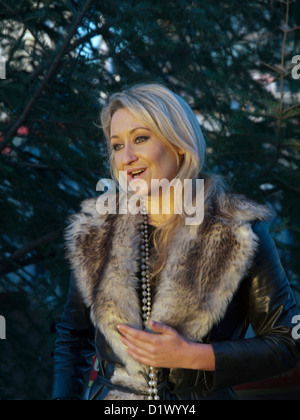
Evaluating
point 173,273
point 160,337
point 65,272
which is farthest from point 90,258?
point 65,272

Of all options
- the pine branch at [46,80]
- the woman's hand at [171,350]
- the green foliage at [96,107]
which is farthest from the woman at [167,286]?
the green foliage at [96,107]

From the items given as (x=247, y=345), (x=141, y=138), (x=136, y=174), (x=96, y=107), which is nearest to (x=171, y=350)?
(x=247, y=345)

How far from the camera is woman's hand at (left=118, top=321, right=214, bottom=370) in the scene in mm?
1546

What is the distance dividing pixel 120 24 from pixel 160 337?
197 centimetres

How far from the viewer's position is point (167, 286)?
1.77 meters

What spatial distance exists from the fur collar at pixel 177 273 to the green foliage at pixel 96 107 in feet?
3.39

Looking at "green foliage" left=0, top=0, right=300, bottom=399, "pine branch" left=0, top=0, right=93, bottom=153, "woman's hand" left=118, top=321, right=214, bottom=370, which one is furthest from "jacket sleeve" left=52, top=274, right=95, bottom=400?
"pine branch" left=0, top=0, right=93, bottom=153

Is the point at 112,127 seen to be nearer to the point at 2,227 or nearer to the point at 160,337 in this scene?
the point at 160,337

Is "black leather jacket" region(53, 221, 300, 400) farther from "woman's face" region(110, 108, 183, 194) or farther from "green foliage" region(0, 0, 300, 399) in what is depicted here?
"green foliage" region(0, 0, 300, 399)

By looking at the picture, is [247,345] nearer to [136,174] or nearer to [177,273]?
[177,273]

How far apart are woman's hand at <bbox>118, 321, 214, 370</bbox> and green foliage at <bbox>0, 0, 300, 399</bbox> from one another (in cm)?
154

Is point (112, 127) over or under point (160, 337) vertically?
over

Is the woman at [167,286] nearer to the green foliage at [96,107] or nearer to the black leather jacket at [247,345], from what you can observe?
the black leather jacket at [247,345]

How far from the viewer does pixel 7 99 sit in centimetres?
299
